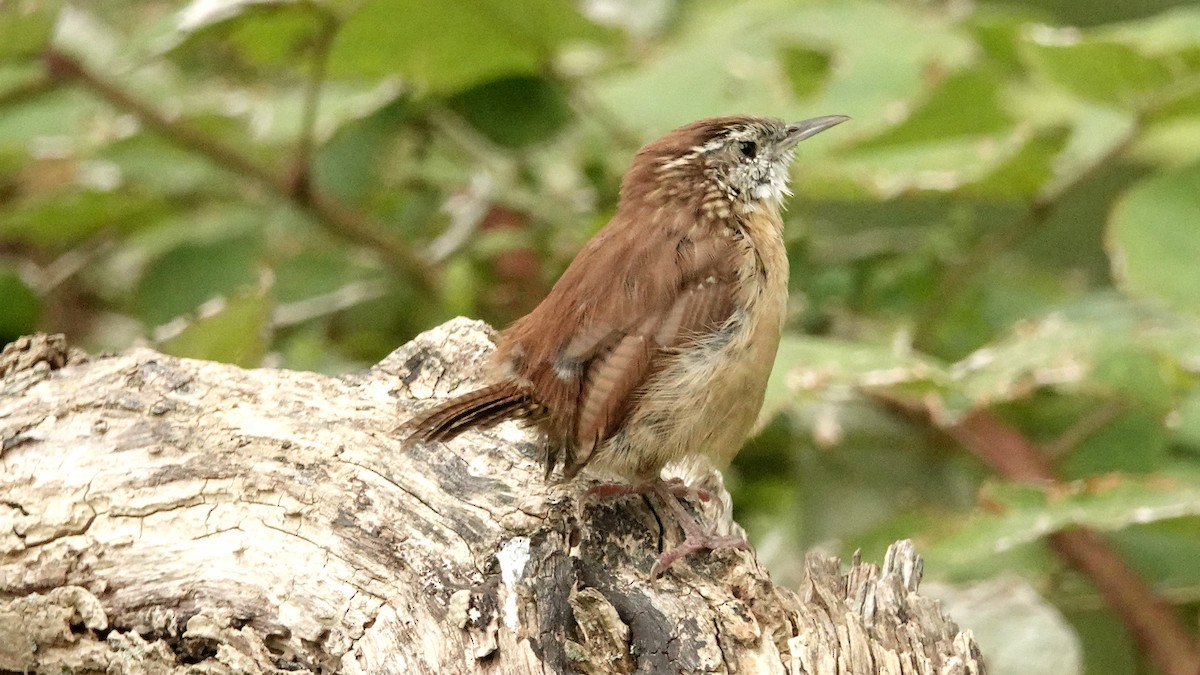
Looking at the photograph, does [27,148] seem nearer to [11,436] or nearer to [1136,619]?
[11,436]

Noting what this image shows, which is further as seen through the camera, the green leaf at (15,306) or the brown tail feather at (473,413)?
the green leaf at (15,306)

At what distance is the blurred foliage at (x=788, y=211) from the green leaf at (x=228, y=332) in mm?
14

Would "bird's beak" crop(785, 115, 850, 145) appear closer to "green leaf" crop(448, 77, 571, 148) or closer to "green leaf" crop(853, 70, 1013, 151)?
"green leaf" crop(853, 70, 1013, 151)

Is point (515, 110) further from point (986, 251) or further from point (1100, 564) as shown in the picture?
point (1100, 564)

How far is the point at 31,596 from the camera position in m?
2.11

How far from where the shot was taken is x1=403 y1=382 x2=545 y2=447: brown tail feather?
2.21 metres

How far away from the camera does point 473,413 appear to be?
226cm

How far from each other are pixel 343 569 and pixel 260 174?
1.79m

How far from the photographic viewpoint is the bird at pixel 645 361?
2.34 metres

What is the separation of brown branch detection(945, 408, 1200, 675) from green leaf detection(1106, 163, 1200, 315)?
1.77 feet

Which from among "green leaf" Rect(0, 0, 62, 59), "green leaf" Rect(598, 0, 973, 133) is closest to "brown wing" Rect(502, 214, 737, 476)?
"green leaf" Rect(598, 0, 973, 133)

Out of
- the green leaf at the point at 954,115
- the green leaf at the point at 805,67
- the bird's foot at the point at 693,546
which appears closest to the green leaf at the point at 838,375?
the bird's foot at the point at 693,546

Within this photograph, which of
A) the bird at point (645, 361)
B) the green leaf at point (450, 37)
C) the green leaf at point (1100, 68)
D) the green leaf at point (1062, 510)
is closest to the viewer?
the bird at point (645, 361)

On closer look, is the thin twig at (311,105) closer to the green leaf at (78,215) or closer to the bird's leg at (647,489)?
the green leaf at (78,215)
